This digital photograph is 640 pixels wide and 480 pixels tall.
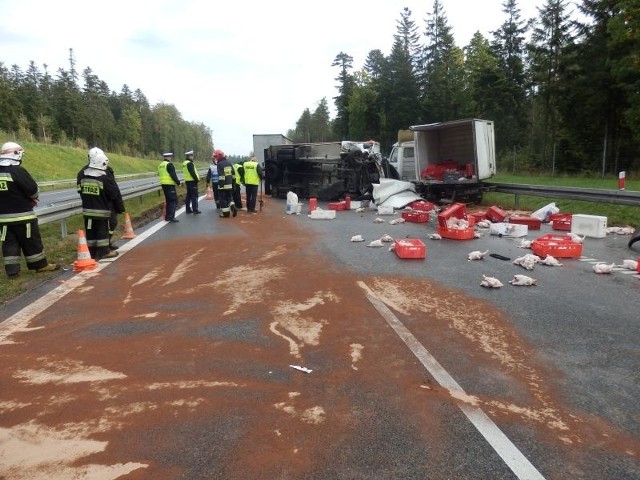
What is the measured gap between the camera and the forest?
3117cm

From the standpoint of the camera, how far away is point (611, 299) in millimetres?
5281

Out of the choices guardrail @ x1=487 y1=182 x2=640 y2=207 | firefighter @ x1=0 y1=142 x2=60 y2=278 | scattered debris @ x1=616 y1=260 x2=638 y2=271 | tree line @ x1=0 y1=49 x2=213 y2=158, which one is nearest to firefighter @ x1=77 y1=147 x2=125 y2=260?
firefighter @ x1=0 y1=142 x2=60 y2=278

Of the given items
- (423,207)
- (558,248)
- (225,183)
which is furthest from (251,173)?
(558,248)

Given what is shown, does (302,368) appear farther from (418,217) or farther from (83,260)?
(418,217)

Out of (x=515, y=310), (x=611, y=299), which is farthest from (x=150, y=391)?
(x=611, y=299)

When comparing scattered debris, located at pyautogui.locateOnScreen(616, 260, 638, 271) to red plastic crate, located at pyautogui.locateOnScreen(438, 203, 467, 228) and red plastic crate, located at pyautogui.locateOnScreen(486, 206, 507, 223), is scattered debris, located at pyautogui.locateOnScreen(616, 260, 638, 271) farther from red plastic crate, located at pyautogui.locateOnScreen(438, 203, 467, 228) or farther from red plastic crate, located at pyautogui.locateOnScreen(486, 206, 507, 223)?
red plastic crate, located at pyautogui.locateOnScreen(486, 206, 507, 223)

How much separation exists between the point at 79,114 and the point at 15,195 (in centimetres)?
7237

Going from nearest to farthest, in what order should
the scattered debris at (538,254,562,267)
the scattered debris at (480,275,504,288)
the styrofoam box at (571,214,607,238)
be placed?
the scattered debris at (480,275,504,288), the scattered debris at (538,254,562,267), the styrofoam box at (571,214,607,238)

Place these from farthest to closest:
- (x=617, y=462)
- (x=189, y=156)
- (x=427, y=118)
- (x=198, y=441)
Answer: (x=427, y=118) < (x=189, y=156) < (x=198, y=441) < (x=617, y=462)

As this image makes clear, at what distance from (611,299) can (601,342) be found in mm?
1552

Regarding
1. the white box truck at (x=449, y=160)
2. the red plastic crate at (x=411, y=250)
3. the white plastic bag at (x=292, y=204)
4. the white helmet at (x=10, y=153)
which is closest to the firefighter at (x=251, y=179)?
the white plastic bag at (x=292, y=204)

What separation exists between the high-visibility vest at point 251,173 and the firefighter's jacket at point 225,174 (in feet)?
3.25

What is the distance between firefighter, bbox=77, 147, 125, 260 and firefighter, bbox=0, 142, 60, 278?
0.91 meters

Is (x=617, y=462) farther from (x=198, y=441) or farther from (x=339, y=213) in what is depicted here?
(x=339, y=213)
